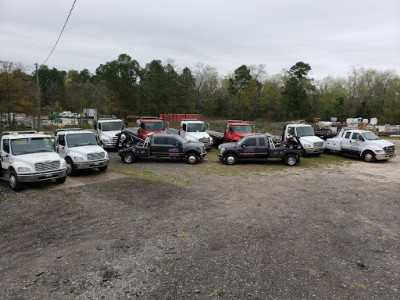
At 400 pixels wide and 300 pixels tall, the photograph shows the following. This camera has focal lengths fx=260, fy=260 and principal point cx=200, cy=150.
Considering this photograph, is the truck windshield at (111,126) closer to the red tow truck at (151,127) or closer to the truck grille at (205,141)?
the red tow truck at (151,127)

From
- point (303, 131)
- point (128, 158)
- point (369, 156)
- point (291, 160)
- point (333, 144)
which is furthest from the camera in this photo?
point (333, 144)

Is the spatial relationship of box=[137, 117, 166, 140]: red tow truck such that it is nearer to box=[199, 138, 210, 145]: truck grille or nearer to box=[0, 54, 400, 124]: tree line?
box=[199, 138, 210, 145]: truck grille

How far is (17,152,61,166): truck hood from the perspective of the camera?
31.9 feet

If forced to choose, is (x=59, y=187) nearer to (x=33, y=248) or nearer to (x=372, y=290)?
(x=33, y=248)

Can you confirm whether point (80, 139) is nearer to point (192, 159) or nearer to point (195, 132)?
point (192, 159)

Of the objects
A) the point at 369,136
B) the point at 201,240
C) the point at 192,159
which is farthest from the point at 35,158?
the point at 369,136

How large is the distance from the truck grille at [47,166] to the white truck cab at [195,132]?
10035 millimetres

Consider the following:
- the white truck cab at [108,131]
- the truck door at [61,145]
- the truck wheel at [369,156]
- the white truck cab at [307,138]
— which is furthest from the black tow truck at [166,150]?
the truck wheel at [369,156]

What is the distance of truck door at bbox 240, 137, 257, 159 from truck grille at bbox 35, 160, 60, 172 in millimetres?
9666

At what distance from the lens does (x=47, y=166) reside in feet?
32.7

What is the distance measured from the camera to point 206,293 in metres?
4.23

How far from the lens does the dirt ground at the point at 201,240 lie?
4.42 metres

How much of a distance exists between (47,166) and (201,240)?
724 centimetres

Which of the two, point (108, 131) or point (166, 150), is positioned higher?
point (108, 131)
